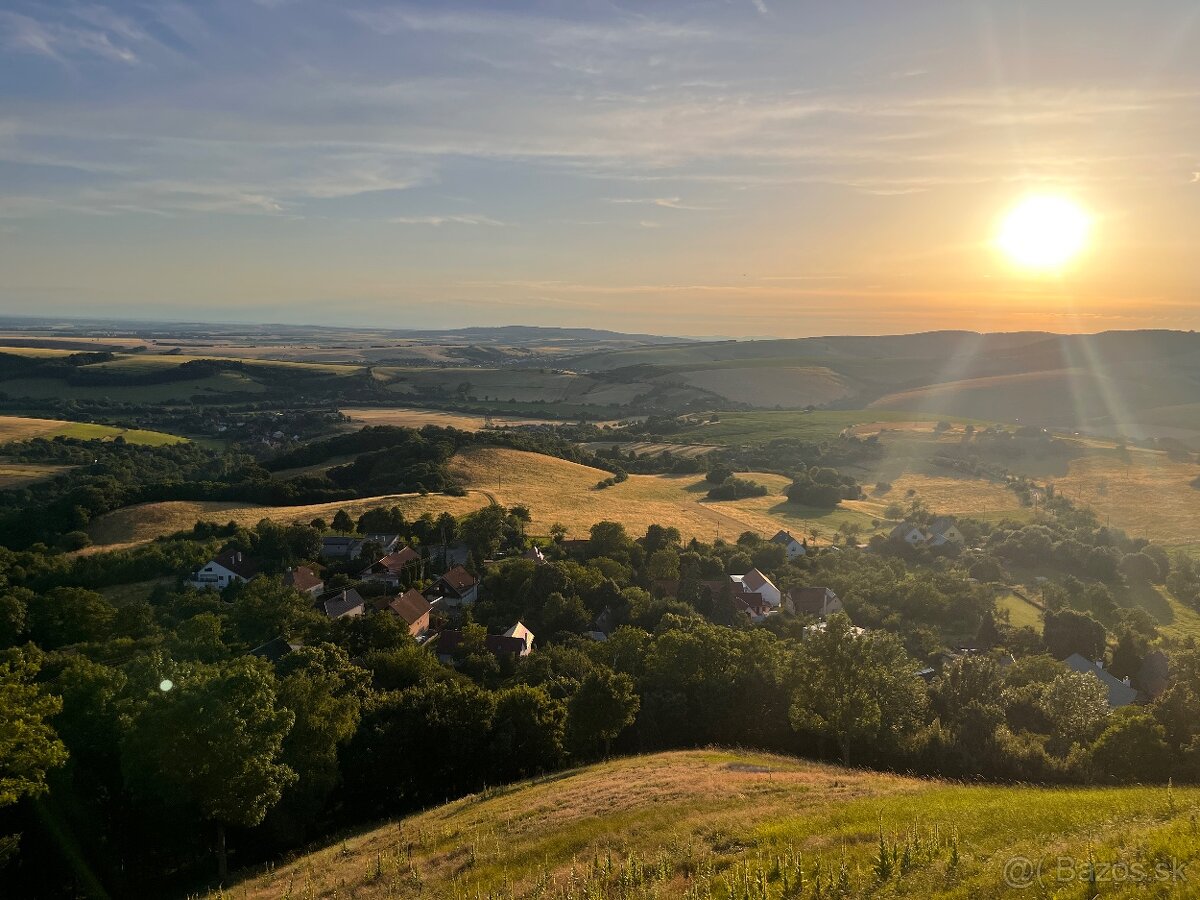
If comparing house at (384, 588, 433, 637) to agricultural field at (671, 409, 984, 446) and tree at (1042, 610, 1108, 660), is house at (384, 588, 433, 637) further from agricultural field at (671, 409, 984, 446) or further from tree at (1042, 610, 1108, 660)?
agricultural field at (671, 409, 984, 446)

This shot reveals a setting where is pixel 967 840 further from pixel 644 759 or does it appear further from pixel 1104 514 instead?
pixel 1104 514

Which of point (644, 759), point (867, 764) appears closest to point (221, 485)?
point (644, 759)

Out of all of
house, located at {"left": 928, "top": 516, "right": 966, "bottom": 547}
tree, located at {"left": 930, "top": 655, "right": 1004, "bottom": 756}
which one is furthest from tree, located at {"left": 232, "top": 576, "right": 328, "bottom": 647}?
house, located at {"left": 928, "top": 516, "right": 966, "bottom": 547}

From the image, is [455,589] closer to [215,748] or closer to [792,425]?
[215,748]

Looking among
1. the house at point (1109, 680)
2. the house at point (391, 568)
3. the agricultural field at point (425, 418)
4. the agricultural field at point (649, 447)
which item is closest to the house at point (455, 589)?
the house at point (391, 568)

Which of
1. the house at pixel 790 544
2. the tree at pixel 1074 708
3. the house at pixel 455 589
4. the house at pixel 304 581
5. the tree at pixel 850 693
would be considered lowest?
the house at pixel 455 589

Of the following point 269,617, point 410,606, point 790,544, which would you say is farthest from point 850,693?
point 790,544

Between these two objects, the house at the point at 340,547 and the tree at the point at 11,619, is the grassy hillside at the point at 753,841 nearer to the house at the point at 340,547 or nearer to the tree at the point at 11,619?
the tree at the point at 11,619
